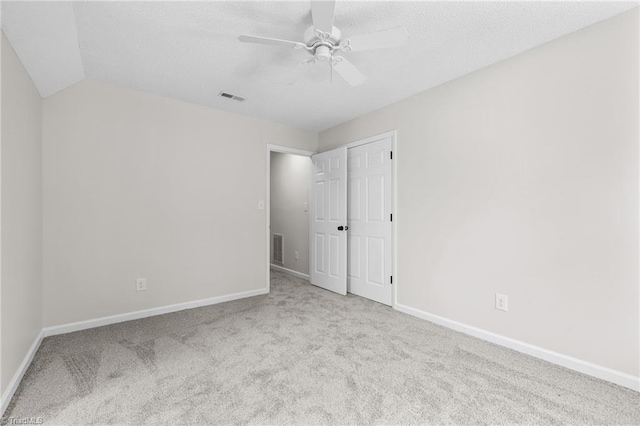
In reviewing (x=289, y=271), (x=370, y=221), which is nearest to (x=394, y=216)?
(x=370, y=221)

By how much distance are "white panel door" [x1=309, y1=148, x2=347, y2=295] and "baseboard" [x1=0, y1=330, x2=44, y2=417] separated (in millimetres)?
2952

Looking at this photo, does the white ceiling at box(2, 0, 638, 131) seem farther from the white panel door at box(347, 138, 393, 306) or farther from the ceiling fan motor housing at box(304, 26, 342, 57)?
the white panel door at box(347, 138, 393, 306)

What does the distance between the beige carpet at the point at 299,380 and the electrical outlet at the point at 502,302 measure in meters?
0.32

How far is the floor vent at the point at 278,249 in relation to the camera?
5447mm

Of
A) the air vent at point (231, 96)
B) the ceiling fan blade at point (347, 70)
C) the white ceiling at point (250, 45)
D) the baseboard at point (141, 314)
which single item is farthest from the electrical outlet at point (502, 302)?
the air vent at point (231, 96)

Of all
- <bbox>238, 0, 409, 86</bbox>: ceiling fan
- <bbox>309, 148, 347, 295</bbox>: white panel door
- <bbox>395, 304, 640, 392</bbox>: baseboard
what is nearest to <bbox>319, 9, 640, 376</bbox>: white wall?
<bbox>395, 304, 640, 392</bbox>: baseboard

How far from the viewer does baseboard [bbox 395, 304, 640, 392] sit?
184 centimetres

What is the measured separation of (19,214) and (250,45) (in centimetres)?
196

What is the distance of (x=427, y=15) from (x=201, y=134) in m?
2.63

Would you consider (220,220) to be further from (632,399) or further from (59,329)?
(632,399)

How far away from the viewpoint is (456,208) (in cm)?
275

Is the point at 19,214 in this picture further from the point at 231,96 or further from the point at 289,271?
the point at 289,271

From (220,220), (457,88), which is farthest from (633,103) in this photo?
(220,220)

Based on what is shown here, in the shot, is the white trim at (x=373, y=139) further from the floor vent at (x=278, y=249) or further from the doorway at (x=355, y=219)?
the floor vent at (x=278, y=249)
